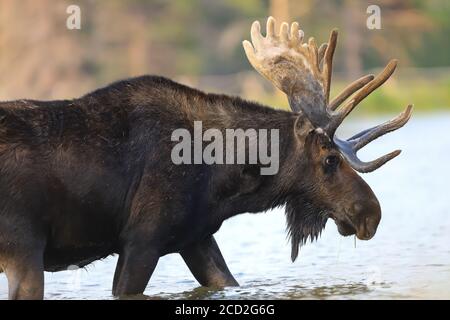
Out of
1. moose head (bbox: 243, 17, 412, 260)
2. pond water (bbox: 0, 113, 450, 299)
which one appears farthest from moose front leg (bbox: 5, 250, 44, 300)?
moose head (bbox: 243, 17, 412, 260)

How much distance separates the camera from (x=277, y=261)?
12.9 metres

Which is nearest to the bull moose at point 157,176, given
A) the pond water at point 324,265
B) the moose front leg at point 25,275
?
the moose front leg at point 25,275

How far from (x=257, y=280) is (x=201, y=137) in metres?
1.95

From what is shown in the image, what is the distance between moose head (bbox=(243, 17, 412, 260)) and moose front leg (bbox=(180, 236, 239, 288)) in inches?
25.8

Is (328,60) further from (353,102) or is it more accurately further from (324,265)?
(324,265)

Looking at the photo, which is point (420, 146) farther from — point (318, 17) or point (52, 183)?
point (318, 17)

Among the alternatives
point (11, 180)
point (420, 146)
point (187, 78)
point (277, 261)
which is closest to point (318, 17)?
point (187, 78)

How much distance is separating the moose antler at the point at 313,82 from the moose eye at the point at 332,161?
8cm

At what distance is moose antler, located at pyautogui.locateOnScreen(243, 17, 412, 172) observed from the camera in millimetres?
10547

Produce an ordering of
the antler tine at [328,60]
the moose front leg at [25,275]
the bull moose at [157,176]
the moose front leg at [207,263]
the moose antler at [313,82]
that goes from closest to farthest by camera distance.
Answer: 1. the moose front leg at [25,275]
2. the bull moose at [157,176]
3. the moose antler at [313,82]
4. the antler tine at [328,60]
5. the moose front leg at [207,263]

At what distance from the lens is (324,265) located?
1252cm

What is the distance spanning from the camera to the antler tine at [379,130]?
10.7 meters

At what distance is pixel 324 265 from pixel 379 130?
Answer: 2257 mm

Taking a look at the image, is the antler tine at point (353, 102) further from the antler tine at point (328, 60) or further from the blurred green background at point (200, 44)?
the blurred green background at point (200, 44)
